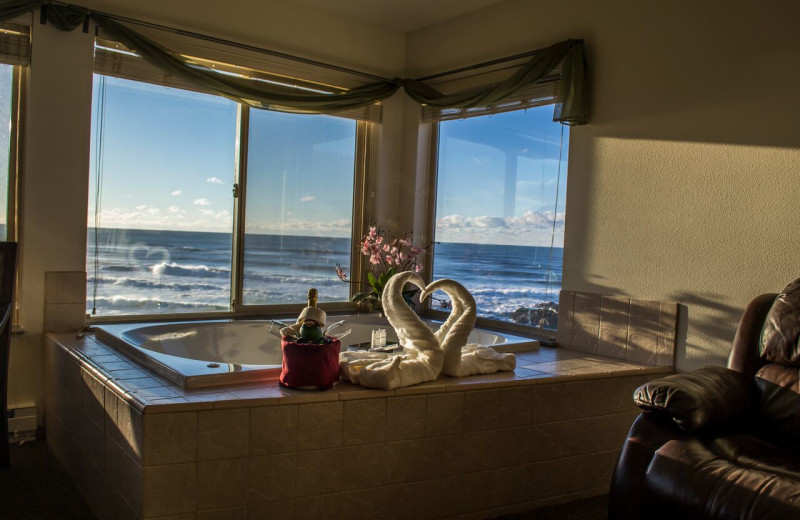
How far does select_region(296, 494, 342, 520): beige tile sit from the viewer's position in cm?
215

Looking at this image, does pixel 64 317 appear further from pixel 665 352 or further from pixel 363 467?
pixel 665 352

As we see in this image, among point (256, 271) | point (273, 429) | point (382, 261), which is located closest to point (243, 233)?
point (256, 271)

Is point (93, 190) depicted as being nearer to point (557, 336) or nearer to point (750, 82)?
point (557, 336)

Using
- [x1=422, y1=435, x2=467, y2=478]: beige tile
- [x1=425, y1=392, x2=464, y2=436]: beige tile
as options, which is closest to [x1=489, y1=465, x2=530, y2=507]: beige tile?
[x1=422, y1=435, x2=467, y2=478]: beige tile

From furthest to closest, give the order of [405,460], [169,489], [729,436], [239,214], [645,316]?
[239,214] → [645,316] → [405,460] → [729,436] → [169,489]

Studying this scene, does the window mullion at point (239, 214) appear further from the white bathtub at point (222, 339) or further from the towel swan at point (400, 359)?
the towel swan at point (400, 359)

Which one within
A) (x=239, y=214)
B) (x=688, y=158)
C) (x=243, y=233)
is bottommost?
(x=243, y=233)

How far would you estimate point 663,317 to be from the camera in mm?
3004

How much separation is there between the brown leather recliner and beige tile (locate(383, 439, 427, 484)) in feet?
2.08

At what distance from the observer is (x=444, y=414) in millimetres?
2389

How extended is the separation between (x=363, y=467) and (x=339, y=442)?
13cm

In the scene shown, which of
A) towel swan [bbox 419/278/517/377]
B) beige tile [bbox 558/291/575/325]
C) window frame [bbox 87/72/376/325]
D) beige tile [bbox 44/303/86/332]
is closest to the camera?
towel swan [bbox 419/278/517/377]

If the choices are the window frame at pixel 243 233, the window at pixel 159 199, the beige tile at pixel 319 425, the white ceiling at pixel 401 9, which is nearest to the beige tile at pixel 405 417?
the beige tile at pixel 319 425

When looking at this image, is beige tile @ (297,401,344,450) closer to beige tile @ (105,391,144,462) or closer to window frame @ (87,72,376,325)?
beige tile @ (105,391,144,462)
